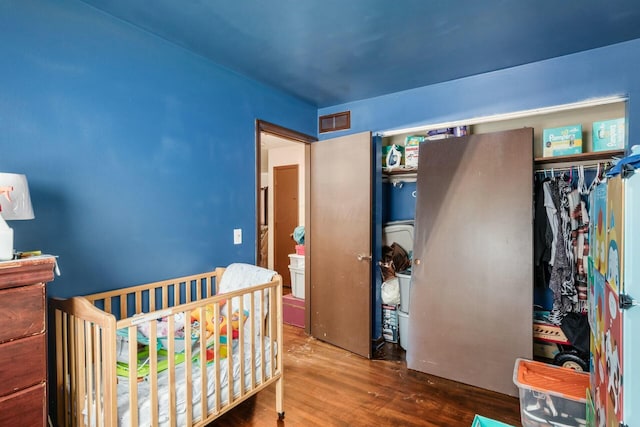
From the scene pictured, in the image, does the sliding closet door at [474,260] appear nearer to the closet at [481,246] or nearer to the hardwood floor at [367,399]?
the closet at [481,246]

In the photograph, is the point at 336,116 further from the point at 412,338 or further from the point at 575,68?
the point at 412,338

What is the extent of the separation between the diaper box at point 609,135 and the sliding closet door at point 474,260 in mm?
418

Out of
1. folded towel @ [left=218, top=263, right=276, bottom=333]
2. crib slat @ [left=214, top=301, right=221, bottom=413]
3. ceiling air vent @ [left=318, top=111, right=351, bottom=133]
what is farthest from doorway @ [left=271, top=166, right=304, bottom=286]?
crib slat @ [left=214, top=301, right=221, bottom=413]

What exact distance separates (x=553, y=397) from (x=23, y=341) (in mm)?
2397

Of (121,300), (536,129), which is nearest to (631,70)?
(536,129)

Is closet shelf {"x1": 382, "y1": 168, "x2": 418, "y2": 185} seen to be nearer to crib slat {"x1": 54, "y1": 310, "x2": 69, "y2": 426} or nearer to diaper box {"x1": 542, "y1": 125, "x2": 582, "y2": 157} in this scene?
diaper box {"x1": 542, "y1": 125, "x2": 582, "y2": 157}

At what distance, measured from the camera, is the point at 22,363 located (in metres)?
1.10

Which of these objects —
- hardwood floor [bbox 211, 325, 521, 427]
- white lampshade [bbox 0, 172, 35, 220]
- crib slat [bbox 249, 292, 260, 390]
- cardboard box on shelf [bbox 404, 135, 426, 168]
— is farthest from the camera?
cardboard box on shelf [bbox 404, 135, 426, 168]

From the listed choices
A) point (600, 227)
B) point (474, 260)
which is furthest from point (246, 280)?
point (600, 227)

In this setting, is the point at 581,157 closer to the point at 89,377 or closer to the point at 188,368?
the point at 188,368

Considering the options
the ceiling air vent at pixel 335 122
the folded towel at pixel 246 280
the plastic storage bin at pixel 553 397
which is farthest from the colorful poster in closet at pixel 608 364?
the ceiling air vent at pixel 335 122

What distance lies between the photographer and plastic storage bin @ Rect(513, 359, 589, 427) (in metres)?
1.72

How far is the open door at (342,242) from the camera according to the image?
2.84m

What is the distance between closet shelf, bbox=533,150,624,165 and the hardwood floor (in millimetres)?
1673
